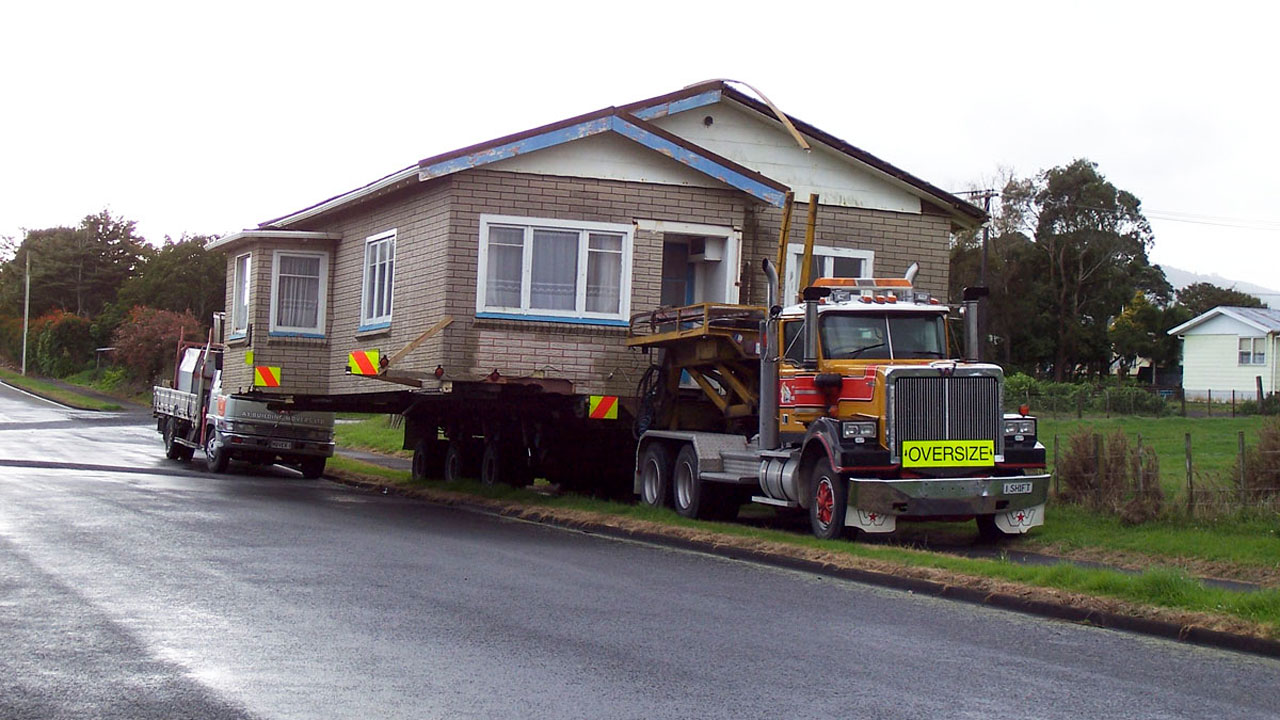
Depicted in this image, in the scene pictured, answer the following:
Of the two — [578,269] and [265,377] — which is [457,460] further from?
[578,269]

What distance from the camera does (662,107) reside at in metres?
22.9

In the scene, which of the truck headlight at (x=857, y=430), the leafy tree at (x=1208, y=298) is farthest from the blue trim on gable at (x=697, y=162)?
the leafy tree at (x=1208, y=298)

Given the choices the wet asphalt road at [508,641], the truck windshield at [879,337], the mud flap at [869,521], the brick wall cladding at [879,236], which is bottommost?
the wet asphalt road at [508,641]

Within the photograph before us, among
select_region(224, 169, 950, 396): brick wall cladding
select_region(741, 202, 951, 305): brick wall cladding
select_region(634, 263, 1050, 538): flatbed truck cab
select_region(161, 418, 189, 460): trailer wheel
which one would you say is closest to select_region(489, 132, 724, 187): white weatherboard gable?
select_region(224, 169, 950, 396): brick wall cladding

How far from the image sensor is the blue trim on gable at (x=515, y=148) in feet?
64.6

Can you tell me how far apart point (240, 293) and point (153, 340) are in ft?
138

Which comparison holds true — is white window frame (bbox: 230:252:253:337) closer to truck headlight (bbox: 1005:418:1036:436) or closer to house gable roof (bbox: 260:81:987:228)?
house gable roof (bbox: 260:81:987:228)

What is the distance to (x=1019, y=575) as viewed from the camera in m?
12.4

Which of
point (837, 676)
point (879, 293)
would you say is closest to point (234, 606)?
point (837, 676)

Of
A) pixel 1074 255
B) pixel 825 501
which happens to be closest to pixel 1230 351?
pixel 1074 255

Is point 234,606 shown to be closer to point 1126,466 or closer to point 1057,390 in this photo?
point 1126,466

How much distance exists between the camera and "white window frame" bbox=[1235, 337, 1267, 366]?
2427 inches

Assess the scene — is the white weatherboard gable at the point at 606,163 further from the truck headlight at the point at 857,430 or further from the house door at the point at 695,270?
the truck headlight at the point at 857,430

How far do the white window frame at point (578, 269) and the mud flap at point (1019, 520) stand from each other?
659 cm
